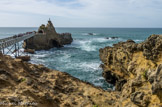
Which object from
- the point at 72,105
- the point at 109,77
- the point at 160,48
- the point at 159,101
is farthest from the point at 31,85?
the point at 109,77

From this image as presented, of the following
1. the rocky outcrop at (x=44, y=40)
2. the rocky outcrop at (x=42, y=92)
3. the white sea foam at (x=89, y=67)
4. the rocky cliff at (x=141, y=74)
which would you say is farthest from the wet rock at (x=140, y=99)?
the rocky outcrop at (x=44, y=40)

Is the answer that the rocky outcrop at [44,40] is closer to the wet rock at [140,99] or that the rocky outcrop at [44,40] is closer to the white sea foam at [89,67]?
the white sea foam at [89,67]

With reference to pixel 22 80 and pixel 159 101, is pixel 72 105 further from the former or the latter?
pixel 159 101

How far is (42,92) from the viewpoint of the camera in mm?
9352

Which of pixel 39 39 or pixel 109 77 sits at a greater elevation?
pixel 39 39

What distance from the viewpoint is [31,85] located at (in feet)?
31.7

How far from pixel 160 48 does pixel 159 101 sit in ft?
20.9

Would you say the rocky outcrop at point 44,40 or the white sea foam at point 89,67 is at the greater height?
the rocky outcrop at point 44,40

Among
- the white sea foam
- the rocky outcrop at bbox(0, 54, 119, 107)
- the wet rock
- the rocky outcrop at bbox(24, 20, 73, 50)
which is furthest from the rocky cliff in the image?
the rocky outcrop at bbox(24, 20, 73, 50)

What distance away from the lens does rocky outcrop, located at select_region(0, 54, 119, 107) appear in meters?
7.24

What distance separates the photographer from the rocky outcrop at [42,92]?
7235mm

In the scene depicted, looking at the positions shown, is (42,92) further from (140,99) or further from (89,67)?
(89,67)

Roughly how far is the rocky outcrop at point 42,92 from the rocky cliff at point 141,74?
202 centimetres

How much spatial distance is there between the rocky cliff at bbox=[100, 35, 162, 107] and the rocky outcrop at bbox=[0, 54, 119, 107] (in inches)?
79.5
